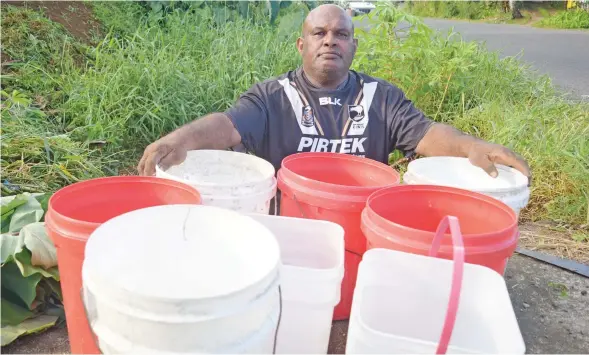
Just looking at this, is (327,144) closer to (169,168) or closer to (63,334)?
(169,168)

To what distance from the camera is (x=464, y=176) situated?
7.63 ft

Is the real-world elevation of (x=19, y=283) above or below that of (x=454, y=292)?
below

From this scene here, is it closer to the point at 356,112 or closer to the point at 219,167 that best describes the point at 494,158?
the point at 356,112

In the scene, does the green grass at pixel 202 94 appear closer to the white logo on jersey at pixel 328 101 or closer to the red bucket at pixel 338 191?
the white logo on jersey at pixel 328 101

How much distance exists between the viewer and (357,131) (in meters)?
2.80

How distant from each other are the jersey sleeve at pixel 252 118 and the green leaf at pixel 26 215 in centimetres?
96

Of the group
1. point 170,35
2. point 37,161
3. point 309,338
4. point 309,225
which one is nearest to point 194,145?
point 309,225

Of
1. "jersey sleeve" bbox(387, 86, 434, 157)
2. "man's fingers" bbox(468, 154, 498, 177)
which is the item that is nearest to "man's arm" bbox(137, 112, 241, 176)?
"jersey sleeve" bbox(387, 86, 434, 157)

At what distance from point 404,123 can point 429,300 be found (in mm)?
1455

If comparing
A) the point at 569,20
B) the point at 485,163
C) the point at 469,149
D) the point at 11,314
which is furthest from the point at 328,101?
the point at 569,20

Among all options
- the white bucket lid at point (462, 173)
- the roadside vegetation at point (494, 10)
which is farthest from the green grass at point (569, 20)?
the white bucket lid at point (462, 173)

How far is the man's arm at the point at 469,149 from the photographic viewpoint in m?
2.16

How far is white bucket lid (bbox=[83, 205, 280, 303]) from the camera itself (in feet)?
4.41

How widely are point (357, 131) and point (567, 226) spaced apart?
1525 millimetres
